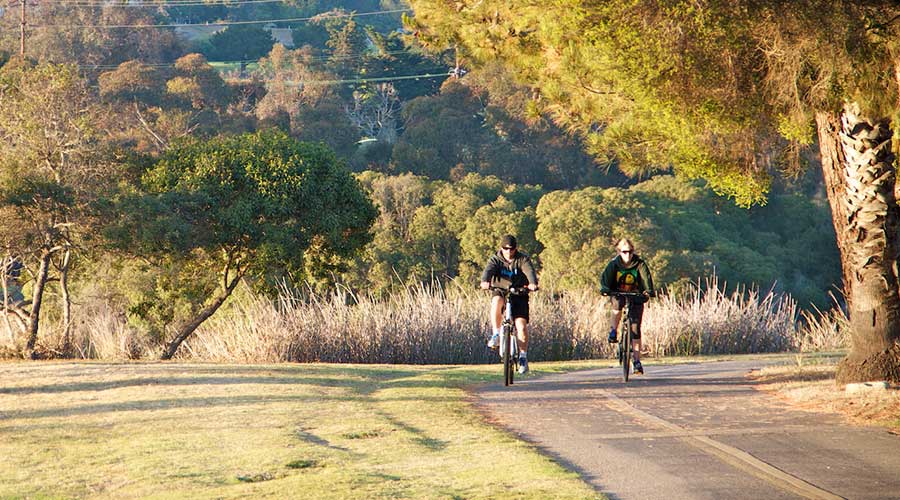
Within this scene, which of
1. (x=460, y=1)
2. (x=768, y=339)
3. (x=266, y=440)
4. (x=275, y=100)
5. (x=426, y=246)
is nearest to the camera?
(x=266, y=440)

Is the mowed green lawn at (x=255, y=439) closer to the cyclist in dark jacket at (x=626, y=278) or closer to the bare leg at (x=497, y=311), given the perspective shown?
the bare leg at (x=497, y=311)

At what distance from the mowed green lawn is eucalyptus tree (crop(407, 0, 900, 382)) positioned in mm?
4051

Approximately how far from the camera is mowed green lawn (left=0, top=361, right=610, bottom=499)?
9.22m

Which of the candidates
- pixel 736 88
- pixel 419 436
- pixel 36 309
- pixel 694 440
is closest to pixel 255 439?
pixel 419 436

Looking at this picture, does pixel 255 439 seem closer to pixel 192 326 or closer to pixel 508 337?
pixel 508 337

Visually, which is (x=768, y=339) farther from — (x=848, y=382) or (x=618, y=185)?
(x=618, y=185)

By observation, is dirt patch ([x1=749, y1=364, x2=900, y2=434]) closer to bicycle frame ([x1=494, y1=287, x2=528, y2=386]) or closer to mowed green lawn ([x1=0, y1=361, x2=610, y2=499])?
bicycle frame ([x1=494, y1=287, x2=528, y2=386])

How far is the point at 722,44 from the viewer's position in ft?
41.3

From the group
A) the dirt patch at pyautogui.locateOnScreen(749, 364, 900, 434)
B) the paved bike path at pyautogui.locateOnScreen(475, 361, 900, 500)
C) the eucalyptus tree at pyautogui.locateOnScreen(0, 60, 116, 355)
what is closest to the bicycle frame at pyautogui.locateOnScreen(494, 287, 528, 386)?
the paved bike path at pyautogui.locateOnScreen(475, 361, 900, 500)

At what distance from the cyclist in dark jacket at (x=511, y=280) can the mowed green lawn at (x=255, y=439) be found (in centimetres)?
107

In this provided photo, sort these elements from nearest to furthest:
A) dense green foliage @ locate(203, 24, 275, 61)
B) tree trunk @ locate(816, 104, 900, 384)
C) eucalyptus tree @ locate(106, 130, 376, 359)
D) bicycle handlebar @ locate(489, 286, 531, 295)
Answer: tree trunk @ locate(816, 104, 900, 384) < bicycle handlebar @ locate(489, 286, 531, 295) < eucalyptus tree @ locate(106, 130, 376, 359) < dense green foliage @ locate(203, 24, 275, 61)

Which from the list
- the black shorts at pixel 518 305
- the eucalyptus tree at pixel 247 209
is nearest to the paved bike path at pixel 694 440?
the black shorts at pixel 518 305

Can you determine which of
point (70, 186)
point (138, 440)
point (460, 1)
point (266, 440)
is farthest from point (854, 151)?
point (70, 186)

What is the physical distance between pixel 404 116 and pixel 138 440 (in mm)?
56865
